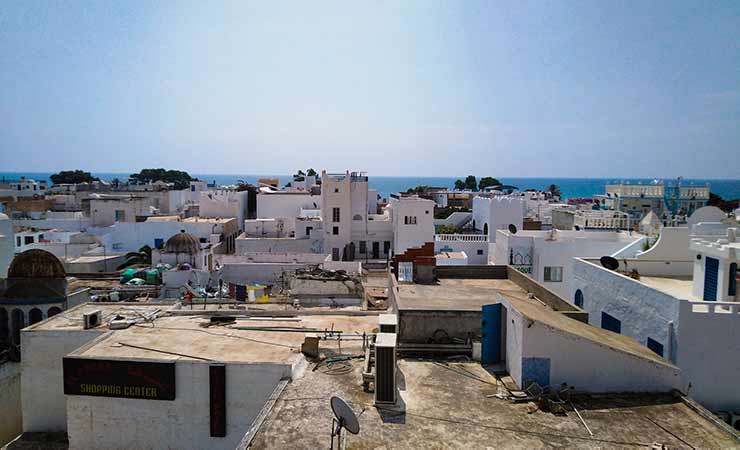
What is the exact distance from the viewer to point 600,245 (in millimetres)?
23500

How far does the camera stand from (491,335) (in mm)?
11250

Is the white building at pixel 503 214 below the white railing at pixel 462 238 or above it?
above

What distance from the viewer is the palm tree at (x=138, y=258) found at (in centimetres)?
4025

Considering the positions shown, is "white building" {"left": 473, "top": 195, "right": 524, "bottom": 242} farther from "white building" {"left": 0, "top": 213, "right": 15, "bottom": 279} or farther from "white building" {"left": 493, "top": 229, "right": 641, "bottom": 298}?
"white building" {"left": 0, "top": 213, "right": 15, "bottom": 279}

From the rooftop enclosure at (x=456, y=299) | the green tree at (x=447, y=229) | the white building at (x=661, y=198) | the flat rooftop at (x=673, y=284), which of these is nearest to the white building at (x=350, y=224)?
the green tree at (x=447, y=229)

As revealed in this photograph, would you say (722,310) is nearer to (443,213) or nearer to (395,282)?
(395,282)

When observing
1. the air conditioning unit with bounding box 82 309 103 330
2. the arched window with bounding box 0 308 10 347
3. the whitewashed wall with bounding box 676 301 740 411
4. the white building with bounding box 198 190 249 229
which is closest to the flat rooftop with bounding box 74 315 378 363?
the air conditioning unit with bounding box 82 309 103 330

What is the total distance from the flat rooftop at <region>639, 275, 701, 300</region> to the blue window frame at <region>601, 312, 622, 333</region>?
142cm

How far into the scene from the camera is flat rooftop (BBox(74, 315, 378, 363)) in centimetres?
1343

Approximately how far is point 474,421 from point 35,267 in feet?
62.9

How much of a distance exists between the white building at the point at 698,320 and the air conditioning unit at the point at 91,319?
622 inches

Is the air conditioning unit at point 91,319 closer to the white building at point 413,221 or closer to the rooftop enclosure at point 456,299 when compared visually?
the rooftop enclosure at point 456,299

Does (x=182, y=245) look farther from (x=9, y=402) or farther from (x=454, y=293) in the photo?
(x=454, y=293)

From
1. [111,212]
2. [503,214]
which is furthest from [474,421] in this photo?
[111,212]
